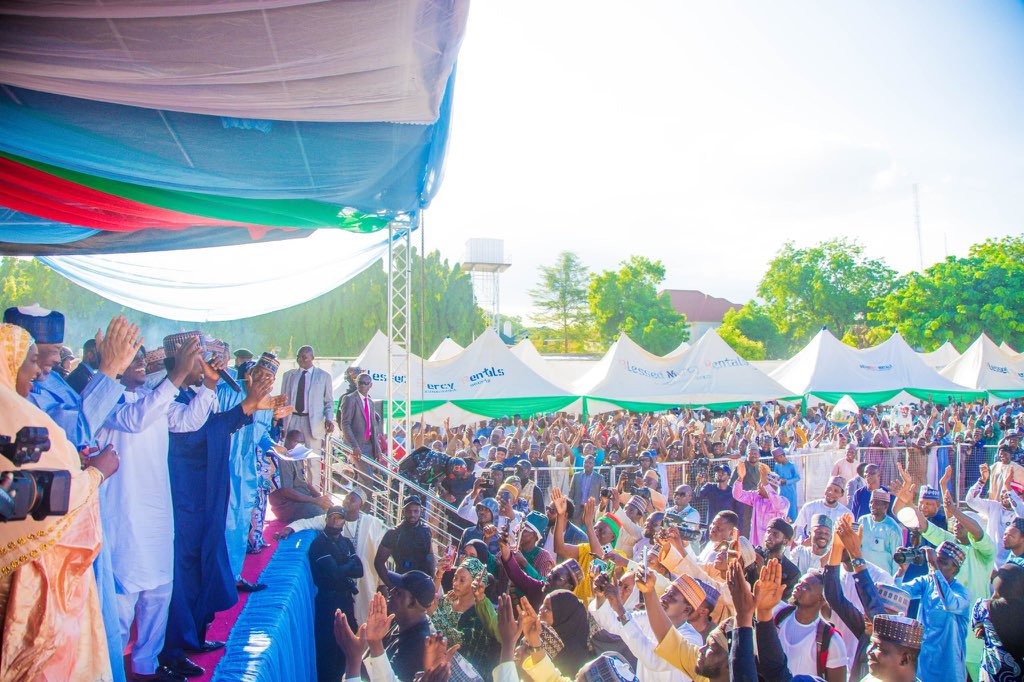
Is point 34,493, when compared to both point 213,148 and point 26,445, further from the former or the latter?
point 213,148

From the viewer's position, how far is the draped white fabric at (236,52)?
9.29 ft

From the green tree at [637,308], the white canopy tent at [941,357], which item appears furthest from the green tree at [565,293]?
the white canopy tent at [941,357]

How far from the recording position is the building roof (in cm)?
7650

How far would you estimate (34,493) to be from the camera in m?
2.02

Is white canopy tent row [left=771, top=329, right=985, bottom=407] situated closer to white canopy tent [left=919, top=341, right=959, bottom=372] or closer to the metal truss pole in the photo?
white canopy tent [left=919, top=341, right=959, bottom=372]

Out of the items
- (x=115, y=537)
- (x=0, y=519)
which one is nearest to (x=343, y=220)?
(x=115, y=537)

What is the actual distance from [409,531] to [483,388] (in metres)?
7.11

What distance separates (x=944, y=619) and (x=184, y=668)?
17.2 feet

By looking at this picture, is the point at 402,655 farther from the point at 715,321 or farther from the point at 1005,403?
the point at 715,321

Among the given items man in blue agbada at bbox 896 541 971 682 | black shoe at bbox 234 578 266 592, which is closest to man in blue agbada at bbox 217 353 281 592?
black shoe at bbox 234 578 266 592

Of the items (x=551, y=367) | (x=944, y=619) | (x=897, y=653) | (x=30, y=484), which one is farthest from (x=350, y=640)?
(x=551, y=367)

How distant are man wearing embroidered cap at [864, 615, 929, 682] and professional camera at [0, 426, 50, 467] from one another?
364 centimetres

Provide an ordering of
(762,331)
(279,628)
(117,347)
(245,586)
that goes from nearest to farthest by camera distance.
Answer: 1. (117,347)
2. (279,628)
3. (245,586)
4. (762,331)

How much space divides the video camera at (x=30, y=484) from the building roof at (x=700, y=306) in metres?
76.2
